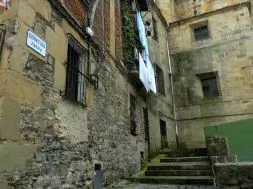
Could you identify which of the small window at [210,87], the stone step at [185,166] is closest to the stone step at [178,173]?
the stone step at [185,166]

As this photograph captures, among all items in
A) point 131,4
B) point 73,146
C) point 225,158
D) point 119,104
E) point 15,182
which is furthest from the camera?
point 131,4

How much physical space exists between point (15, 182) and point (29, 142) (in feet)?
1.90

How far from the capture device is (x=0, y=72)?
3.41 meters

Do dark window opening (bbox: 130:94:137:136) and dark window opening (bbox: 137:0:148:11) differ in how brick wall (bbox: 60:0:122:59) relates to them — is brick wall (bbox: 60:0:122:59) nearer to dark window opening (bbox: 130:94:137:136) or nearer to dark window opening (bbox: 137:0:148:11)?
dark window opening (bbox: 130:94:137:136)

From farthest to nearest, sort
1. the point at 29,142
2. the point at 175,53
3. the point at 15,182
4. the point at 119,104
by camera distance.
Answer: the point at 175,53 → the point at 119,104 → the point at 29,142 → the point at 15,182

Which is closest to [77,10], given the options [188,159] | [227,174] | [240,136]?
[227,174]

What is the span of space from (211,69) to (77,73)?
9.95 meters

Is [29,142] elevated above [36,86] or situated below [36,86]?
below

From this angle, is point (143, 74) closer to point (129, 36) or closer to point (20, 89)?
point (129, 36)

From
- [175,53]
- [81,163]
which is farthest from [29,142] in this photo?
[175,53]

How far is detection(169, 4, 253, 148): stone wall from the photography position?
12852 millimetres

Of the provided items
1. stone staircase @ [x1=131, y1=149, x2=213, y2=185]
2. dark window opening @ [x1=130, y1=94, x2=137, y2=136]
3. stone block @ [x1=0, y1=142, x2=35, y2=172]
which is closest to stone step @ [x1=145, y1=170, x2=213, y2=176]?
stone staircase @ [x1=131, y1=149, x2=213, y2=185]

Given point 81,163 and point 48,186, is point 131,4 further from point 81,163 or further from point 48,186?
point 48,186

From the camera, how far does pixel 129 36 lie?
885 centimetres
